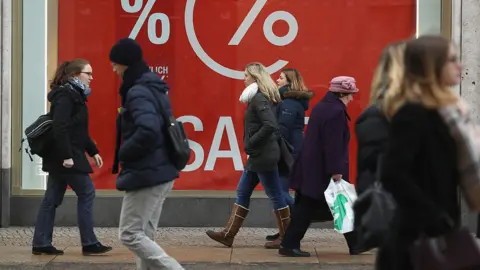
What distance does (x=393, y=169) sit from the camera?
3.77 metres

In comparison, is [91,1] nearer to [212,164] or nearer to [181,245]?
[212,164]

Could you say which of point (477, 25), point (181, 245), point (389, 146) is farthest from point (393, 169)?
point (477, 25)

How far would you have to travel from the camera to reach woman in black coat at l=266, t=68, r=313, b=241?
8938 mm

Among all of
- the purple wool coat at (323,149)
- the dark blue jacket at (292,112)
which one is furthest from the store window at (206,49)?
the purple wool coat at (323,149)

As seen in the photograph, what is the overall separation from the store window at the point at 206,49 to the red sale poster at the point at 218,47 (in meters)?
0.01

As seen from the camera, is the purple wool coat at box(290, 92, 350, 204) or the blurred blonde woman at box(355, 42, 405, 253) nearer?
the blurred blonde woman at box(355, 42, 405, 253)

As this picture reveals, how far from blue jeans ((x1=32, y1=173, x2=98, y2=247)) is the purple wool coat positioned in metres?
1.91

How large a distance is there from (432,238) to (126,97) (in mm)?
3100

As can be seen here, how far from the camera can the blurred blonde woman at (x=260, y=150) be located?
8.43 m

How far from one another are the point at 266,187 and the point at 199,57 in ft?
7.43

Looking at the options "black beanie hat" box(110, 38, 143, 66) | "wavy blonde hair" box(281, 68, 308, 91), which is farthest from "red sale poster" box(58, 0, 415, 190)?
"black beanie hat" box(110, 38, 143, 66)

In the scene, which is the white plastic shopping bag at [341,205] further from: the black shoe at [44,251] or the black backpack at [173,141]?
the black shoe at [44,251]

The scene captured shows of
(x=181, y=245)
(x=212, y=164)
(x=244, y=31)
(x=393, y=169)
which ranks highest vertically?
(x=244, y=31)

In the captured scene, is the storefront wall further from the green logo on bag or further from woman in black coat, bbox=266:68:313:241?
the green logo on bag
